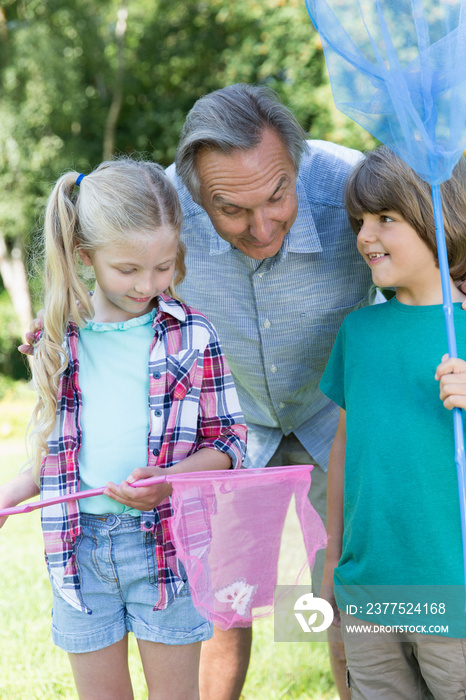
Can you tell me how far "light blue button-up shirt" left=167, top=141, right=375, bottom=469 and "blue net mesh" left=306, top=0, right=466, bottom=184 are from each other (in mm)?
750

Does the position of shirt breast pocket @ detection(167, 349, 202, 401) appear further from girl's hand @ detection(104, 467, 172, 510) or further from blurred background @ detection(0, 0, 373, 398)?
blurred background @ detection(0, 0, 373, 398)

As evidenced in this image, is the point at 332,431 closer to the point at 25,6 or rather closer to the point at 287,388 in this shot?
the point at 287,388

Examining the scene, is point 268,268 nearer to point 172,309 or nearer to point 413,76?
point 172,309

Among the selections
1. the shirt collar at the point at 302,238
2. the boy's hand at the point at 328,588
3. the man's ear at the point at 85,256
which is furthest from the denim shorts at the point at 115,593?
the shirt collar at the point at 302,238

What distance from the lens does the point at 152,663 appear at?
205 cm

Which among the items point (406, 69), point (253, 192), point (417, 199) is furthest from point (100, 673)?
point (406, 69)

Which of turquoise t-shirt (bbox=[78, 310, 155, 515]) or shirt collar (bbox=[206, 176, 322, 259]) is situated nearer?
turquoise t-shirt (bbox=[78, 310, 155, 515])

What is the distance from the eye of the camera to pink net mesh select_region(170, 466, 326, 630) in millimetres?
1923

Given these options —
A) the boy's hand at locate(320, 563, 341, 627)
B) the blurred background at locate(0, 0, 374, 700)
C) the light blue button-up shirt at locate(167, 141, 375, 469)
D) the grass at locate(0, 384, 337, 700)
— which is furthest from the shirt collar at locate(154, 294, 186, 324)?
the blurred background at locate(0, 0, 374, 700)

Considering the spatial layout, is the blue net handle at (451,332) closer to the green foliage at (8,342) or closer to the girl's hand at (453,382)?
the girl's hand at (453,382)

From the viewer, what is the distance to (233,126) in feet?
7.80

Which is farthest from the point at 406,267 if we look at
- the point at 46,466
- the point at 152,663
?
the point at 152,663

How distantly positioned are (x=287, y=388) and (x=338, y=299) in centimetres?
38

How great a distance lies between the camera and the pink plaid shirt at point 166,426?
202 cm
